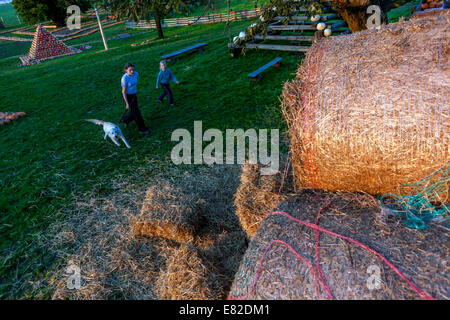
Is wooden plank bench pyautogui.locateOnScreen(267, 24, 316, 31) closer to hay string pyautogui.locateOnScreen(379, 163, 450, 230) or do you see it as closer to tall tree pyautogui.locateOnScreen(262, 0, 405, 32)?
tall tree pyautogui.locateOnScreen(262, 0, 405, 32)

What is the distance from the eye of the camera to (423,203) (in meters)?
3.27

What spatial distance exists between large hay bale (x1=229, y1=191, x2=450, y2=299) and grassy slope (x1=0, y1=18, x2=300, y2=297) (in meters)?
3.47

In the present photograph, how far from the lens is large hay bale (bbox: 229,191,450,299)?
2439 mm

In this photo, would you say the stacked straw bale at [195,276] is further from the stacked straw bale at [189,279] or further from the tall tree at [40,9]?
the tall tree at [40,9]

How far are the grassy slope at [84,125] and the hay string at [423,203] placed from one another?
5.00 meters

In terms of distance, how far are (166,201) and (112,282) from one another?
1.51 m

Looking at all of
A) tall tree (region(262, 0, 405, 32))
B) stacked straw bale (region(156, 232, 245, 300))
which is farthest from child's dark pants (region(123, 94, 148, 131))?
stacked straw bale (region(156, 232, 245, 300))

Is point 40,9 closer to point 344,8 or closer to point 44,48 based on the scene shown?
point 44,48

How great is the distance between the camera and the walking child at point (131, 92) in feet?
25.8

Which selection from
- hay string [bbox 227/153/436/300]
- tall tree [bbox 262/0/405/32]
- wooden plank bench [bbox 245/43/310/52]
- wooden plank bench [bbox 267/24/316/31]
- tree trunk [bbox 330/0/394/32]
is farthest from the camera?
wooden plank bench [bbox 267/24/316/31]

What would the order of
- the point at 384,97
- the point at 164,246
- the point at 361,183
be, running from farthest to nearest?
the point at 164,246, the point at 361,183, the point at 384,97
